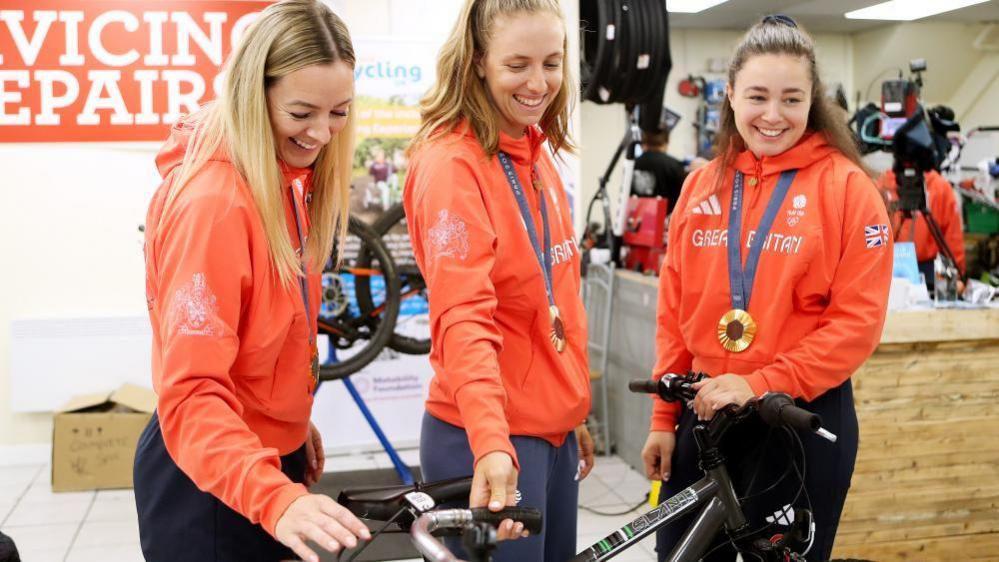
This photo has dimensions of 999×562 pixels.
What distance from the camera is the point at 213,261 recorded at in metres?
1.30

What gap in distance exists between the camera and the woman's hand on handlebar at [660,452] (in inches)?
84.8

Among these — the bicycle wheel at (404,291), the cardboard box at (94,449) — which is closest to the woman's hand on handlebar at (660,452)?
the bicycle wheel at (404,291)

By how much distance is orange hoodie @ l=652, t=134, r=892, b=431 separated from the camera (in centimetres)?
193

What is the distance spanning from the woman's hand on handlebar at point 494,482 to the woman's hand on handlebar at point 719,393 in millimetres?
591

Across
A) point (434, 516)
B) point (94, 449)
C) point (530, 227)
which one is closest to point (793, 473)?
A: point (530, 227)

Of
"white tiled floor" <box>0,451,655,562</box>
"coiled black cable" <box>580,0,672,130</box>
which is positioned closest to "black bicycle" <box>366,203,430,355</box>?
"white tiled floor" <box>0,451,655,562</box>

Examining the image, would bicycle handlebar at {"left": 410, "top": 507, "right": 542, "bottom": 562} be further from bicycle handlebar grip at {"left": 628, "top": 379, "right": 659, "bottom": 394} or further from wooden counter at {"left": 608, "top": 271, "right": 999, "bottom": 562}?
wooden counter at {"left": 608, "top": 271, "right": 999, "bottom": 562}

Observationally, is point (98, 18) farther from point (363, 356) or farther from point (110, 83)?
point (363, 356)

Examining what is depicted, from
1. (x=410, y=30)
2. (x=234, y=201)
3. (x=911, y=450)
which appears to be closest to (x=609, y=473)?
(x=911, y=450)

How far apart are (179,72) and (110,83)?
0.34 m

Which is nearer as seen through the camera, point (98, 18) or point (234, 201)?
point (234, 201)

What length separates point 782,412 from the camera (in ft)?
5.33

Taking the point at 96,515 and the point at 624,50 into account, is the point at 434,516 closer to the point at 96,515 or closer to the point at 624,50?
the point at 96,515

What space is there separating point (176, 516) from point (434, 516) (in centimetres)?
51
